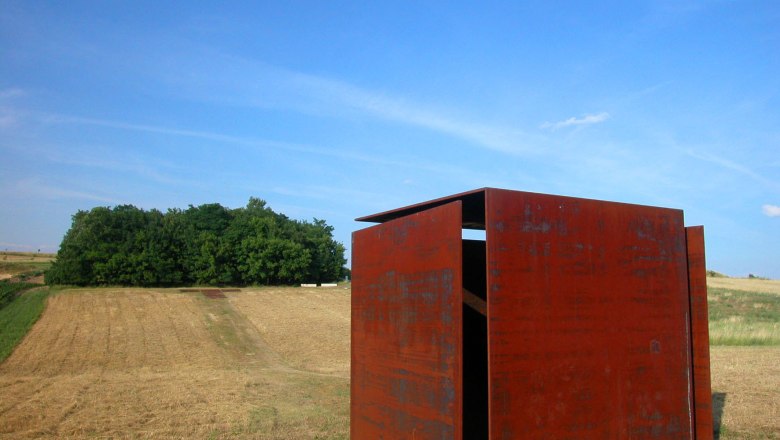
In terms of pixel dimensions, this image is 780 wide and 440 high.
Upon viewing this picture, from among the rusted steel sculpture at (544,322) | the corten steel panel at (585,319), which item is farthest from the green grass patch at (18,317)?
the corten steel panel at (585,319)

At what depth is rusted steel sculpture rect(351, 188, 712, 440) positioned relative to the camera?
18.2 feet

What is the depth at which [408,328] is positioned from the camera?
6555 millimetres

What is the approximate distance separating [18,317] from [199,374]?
18.7 meters

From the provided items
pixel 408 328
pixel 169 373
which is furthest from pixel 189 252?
pixel 408 328

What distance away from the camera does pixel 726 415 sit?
9922 millimetres

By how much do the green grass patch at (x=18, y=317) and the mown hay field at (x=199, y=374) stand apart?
555mm

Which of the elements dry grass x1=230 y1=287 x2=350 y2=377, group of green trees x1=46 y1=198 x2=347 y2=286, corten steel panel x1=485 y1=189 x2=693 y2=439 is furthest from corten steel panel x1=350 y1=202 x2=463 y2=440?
group of green trees x1=46 y1=198 x2=347 y2=286

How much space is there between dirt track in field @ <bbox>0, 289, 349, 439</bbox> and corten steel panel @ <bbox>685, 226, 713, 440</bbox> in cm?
521

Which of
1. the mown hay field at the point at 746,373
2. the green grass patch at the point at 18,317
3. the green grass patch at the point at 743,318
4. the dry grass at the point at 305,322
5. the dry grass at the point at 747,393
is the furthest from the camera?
the green grass patch at the point at 18,317

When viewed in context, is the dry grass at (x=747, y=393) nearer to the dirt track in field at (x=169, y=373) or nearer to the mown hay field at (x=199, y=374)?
the mown hay field at (x=199, y=374)

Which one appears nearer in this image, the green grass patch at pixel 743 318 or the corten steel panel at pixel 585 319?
the corten steel panel at pixel 585 319

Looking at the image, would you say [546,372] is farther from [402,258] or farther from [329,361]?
[329,361]

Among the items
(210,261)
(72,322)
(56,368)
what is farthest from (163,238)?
(56,368)

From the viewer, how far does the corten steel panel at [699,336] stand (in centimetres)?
701
